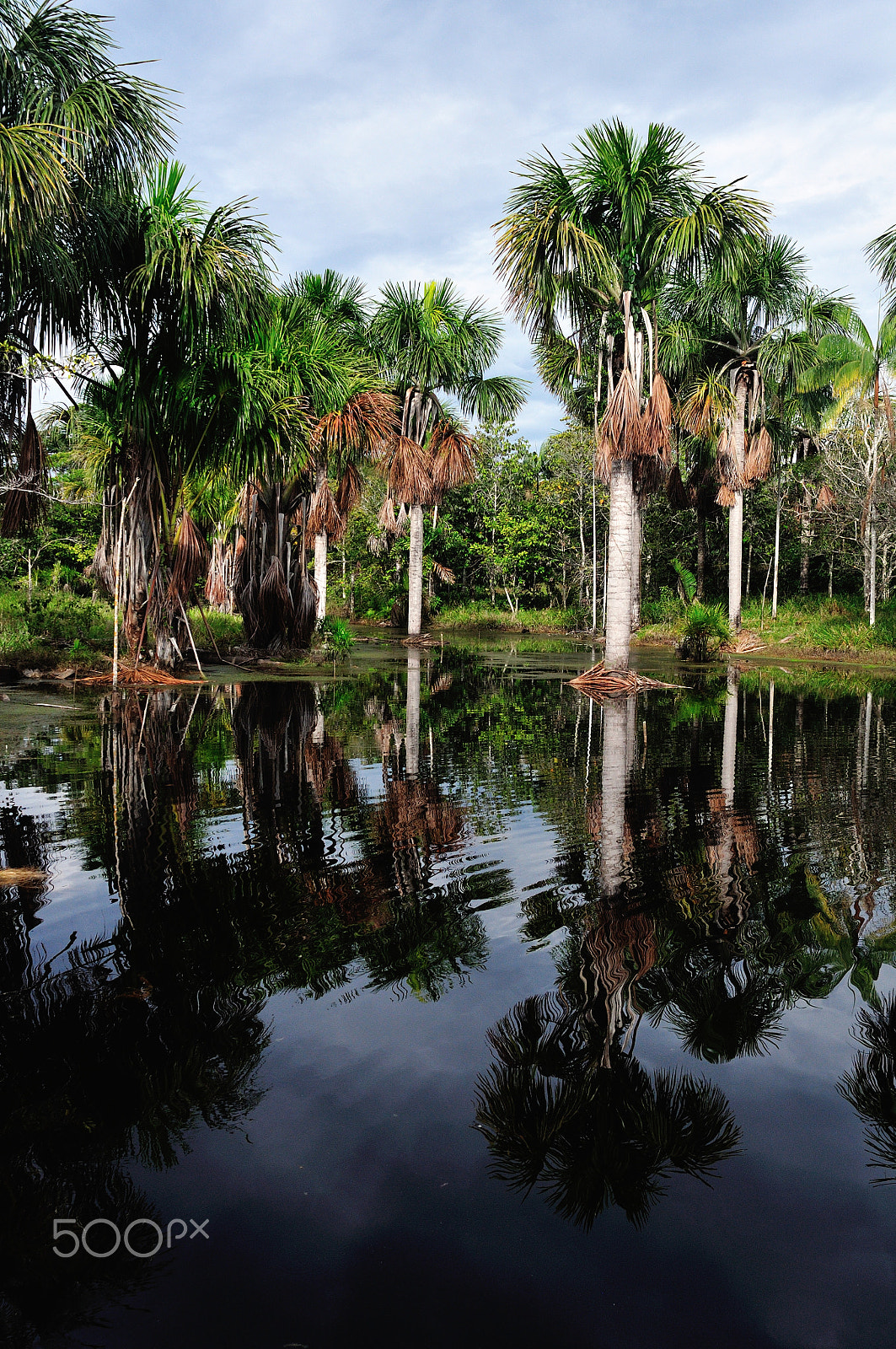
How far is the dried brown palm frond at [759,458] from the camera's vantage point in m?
28.1

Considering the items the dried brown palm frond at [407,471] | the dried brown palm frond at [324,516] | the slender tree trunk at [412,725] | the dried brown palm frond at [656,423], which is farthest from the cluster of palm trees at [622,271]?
the dried brown palm frond at [407,471]

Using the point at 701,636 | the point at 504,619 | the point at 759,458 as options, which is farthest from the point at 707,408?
the point at 504,619

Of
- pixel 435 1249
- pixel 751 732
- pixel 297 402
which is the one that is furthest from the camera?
pixel 297 402

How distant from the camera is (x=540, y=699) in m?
15.9

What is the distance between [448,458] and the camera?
3189 centimetres

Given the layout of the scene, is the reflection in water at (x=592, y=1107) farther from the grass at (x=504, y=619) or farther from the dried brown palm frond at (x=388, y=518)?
the grass at (x=504, y=619)

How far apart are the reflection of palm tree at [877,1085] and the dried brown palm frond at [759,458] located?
2665 centimetres

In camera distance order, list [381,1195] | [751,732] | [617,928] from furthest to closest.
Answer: [751,732] < [617,928] < [381,1195]

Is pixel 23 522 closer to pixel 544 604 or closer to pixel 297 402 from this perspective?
pixel 297 402

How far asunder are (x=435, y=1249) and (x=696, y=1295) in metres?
0.65

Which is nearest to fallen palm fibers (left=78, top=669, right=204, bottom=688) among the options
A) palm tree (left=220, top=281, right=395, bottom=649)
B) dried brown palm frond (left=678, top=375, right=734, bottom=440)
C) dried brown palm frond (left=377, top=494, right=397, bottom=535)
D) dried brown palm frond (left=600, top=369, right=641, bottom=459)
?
palm tree (left=220, top=281, right=395, bottom=649)

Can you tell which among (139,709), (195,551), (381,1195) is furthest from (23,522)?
(381,1195)

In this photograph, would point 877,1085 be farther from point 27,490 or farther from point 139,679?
point 139,679

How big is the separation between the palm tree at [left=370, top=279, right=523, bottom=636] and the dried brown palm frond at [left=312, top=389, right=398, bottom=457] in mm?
8046
